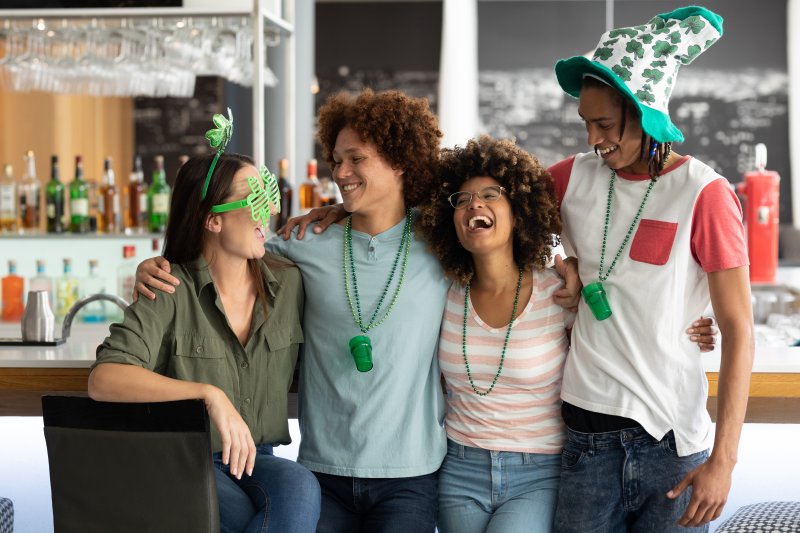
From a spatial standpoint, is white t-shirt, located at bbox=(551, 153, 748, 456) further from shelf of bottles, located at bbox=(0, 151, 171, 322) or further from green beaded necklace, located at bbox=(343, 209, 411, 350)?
shelf of bottles, located at bbox=(0, 151, 171, 322)

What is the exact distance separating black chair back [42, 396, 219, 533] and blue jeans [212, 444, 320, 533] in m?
0.17

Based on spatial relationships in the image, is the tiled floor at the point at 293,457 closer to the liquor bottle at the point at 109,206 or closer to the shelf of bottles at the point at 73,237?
the shelf of bottles at the point at 73,237

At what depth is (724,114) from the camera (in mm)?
8133

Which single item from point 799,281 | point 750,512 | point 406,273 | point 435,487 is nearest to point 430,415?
point 435,487

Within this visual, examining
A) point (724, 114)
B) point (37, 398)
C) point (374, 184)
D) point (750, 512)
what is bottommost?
point (750, 512)

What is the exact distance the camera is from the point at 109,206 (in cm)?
406

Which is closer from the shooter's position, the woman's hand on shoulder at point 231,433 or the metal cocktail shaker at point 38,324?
the woman's hand on shoulder at point 231,433

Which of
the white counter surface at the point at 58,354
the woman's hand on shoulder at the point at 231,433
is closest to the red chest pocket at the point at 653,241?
the woman's hand on shoulder at the point at 231,433

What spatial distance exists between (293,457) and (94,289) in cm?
143

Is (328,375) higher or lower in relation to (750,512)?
higher

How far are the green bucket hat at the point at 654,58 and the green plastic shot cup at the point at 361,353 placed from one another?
0.73 meters

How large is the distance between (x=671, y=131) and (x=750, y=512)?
91 cm

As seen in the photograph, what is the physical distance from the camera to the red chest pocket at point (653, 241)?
1910 millimetres

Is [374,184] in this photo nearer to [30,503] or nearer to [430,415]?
[430,415]
